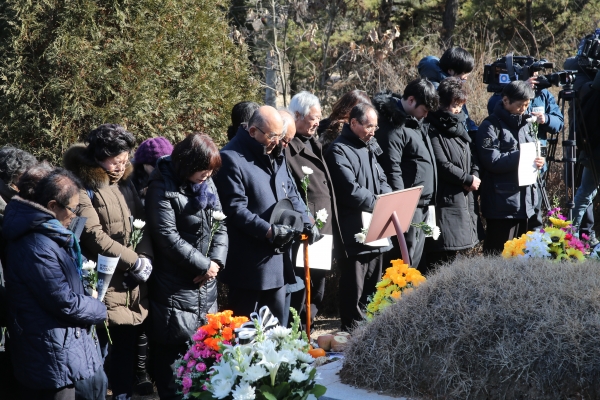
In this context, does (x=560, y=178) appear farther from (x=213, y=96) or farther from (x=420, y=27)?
(x=420, y=27)

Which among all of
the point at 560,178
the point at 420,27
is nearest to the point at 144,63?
the point at 560,178

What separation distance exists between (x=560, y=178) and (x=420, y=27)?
7838 millimetres

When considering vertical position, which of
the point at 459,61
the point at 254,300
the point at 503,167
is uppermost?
the point at 459,61

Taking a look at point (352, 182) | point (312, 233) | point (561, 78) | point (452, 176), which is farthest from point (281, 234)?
point (561, 78)

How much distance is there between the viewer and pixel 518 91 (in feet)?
21.1

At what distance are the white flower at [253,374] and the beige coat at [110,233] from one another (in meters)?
1.36

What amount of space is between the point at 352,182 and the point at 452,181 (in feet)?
3.95

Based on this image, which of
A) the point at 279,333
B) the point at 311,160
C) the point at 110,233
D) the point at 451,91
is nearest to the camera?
the point at 279,333

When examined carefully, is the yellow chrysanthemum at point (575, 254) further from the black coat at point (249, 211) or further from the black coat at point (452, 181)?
the black coat at point (249, 211)

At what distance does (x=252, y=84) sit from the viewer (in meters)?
7.28

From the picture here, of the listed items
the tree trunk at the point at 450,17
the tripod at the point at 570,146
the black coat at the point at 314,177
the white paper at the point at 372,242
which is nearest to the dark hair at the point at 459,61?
the tripod at the point at 570,146

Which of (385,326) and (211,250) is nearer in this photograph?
(385,326)

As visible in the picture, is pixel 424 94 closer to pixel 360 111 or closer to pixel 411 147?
pixel 411 147

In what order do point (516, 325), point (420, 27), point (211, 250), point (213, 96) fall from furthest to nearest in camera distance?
point (420, 27) → point (213, 96) → point (211, 250) → point (516, 325)
